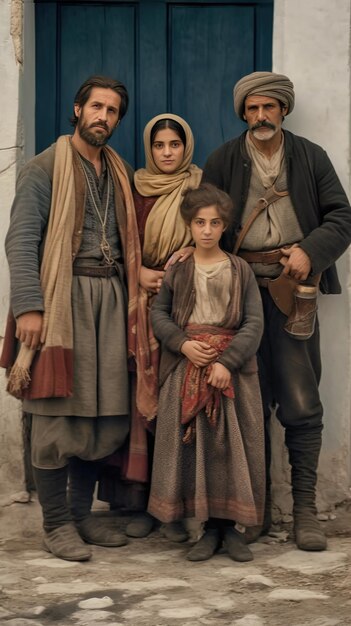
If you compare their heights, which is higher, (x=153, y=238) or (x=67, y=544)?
(x=153, y=238)

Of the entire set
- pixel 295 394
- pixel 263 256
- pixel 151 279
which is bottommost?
pixel 295 394

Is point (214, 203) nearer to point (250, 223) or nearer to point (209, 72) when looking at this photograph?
point (250, 223)

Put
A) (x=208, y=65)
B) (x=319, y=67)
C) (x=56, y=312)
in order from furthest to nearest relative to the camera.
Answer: (x=208, y=65), (x=319, y=67), (x=56, y=312)

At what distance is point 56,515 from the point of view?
4.23m

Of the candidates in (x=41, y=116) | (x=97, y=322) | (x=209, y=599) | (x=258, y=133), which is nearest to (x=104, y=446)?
(x=97, y=322)

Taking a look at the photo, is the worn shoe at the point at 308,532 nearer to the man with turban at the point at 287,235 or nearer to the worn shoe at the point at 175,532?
the man with turban at the point at 287,235

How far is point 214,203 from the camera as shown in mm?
4059

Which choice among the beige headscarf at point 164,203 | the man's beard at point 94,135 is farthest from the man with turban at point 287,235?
the man's beard at point 94,135

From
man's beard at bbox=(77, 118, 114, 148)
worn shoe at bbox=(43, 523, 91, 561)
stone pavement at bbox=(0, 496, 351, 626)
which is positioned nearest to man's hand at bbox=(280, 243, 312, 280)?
man's beard at bbox=(77, 118, 114, 148)

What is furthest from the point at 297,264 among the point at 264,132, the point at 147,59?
the point at 147,59

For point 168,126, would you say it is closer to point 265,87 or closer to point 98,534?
point 265,87

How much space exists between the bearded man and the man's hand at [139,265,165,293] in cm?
4

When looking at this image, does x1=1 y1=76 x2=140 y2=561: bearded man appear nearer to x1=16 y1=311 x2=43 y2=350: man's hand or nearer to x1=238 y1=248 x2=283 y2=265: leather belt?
x1=16 y1=311 x2=43 y2=350: man's hand

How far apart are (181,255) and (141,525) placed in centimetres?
121
